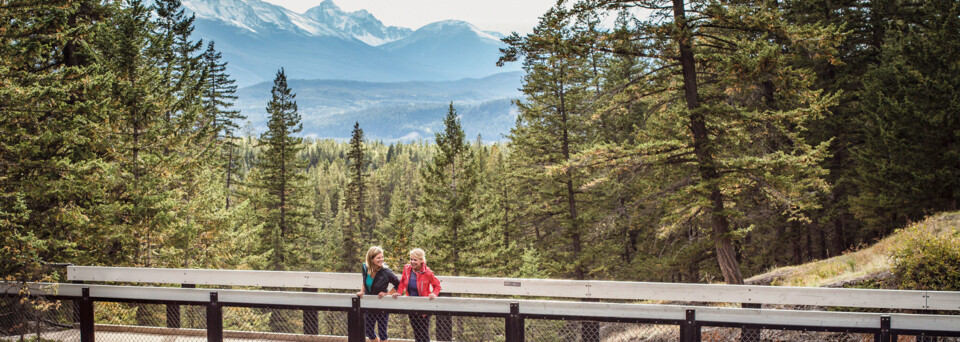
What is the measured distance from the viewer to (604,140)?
20078mm

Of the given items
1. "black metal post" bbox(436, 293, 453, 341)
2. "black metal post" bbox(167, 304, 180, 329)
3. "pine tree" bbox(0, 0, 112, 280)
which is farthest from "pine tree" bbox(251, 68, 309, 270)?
"black metal post" bbox(436, 293, 453, 341)

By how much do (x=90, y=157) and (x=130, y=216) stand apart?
3.05m

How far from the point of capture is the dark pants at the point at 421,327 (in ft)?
22.5

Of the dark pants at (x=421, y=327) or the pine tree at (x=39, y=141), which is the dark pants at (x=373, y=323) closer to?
the dark pants at (x=421, y=327)

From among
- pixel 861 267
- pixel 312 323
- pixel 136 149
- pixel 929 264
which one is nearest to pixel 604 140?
pixel 861 267

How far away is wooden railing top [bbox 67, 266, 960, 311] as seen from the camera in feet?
21.5

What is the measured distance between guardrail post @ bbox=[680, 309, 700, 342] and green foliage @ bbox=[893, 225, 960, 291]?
5911mm

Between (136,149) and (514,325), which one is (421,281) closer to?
(514,325)

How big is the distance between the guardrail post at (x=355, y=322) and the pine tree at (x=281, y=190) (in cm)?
3215

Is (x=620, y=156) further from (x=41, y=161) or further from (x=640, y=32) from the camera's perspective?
(x=41, y=161)

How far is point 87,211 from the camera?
42.9 feet

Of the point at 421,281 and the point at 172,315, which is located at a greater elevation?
the point at 421,281

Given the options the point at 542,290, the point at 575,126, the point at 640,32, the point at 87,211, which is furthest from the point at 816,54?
the point at 87,211

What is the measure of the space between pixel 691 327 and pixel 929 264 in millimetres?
6263
